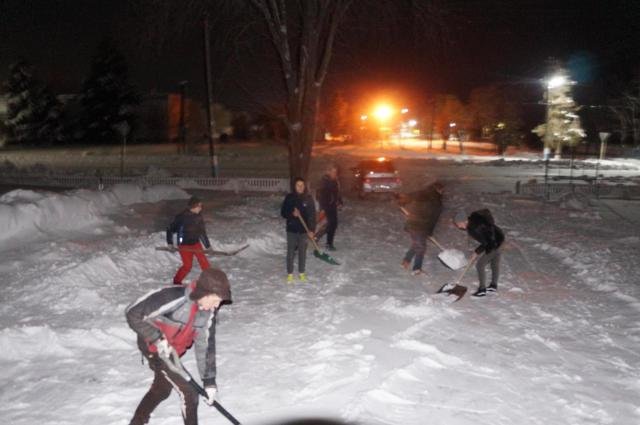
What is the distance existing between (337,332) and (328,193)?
4995mm

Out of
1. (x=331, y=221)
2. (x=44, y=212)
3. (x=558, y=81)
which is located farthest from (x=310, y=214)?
(x=558, y=81)

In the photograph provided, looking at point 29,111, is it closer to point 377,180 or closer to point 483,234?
point 377,180

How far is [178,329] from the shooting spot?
→ 402 centimetres

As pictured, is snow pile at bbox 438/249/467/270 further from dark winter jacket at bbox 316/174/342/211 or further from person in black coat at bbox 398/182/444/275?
dark winter jacket at bbox 316/174/342/211

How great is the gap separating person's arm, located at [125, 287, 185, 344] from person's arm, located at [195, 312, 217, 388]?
1.01 ft

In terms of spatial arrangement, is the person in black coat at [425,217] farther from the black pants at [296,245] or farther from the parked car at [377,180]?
the parked car at [377,180]

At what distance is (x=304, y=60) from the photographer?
15531mm

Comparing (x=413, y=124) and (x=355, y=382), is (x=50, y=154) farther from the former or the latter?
(x=413, y=124)

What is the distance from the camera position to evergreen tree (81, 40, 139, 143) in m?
57.4

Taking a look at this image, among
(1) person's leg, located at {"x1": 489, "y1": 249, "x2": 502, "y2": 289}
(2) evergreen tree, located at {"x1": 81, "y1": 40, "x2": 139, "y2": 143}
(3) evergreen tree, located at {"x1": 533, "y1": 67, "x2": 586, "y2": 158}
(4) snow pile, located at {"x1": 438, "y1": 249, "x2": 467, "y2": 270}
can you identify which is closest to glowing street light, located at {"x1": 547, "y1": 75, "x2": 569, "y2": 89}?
(3) evergreen tree, located at {"x1": 533, "y1": 67, "x2": 586, "y2": 158}

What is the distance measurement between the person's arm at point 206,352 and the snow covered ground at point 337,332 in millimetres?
960

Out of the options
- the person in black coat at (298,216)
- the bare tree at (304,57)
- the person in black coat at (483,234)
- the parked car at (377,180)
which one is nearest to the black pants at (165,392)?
the person in black coat at (298,216)

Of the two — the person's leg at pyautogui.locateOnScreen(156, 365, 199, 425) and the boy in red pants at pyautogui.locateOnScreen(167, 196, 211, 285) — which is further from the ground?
the boy in red pants at pyautogui.locateOnScreen(167, 196, 211, 285)

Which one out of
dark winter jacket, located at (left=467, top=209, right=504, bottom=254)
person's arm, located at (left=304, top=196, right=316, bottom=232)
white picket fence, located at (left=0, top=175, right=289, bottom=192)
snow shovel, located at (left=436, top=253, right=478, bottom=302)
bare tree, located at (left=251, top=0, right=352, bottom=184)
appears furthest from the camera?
white picket fence, located at (left=0, top=175, right=289, bottom=192)
